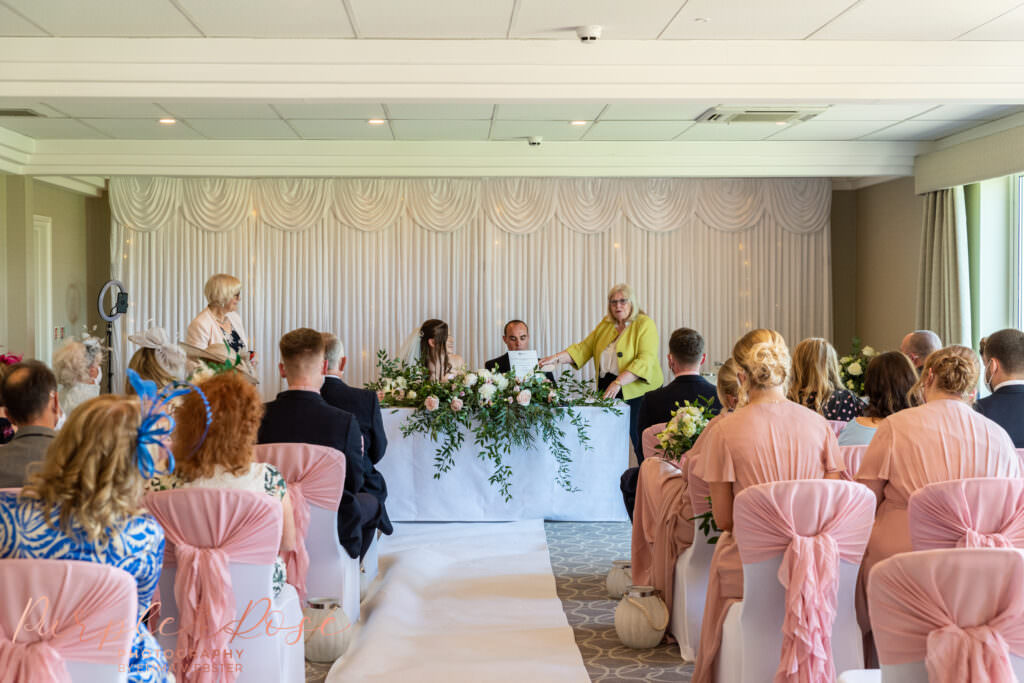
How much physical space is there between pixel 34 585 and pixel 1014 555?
2.12m

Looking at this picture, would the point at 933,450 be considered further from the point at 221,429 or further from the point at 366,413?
the point at 366,413

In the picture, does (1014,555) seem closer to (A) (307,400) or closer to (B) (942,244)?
(A) (307,400)

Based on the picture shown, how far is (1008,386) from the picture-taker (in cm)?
433

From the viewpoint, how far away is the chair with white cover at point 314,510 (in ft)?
13.3

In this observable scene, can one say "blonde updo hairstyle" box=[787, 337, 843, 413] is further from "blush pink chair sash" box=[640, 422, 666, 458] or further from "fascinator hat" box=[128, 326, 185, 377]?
"fascinator hat" box=[128, 326, 185, 377]

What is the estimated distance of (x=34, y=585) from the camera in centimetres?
208

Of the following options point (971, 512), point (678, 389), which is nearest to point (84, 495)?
point (971, 512)

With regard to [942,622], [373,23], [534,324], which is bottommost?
[942,622]

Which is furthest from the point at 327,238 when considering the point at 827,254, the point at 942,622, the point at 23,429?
the point at 942,622

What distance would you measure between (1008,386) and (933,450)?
1326mm

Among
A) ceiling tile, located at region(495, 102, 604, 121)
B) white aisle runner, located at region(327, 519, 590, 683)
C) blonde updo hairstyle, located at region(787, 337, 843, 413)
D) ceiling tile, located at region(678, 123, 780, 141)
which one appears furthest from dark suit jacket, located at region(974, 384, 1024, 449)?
ceiling tile, located at region(678, 123, 780, 141)

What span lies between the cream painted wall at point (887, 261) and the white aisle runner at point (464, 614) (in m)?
5.04

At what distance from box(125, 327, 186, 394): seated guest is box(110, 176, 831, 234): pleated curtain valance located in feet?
18.8

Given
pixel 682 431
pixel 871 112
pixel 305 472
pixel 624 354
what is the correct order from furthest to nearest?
1. pixel 624 354
2. pixel 871 112
3. pixel 682 431
4. pixel 305 472
